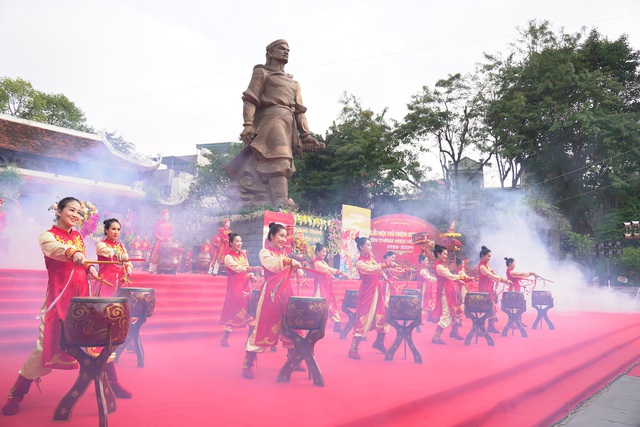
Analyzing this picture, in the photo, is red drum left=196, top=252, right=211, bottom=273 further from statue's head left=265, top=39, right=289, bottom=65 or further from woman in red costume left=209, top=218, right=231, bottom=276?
statue's head left=265, top=39, right=289, bottom=65

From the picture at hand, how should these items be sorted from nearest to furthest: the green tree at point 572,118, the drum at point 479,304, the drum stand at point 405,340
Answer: the drum stand at point 405,340 < the drum at point 479,304 < the green tree at point 572,118

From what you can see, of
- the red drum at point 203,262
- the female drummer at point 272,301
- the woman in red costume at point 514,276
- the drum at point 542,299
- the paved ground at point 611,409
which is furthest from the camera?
the red drum at point 203,262

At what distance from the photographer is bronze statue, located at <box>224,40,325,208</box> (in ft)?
41.3

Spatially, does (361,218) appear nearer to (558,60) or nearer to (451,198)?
(451,198)

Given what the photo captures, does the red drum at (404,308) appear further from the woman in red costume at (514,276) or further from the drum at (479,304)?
the woman in red costume at (514,276)

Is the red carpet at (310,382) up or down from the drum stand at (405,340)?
down

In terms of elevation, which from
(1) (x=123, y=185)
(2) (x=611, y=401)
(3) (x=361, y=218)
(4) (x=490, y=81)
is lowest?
(2) (x=611, y=401)

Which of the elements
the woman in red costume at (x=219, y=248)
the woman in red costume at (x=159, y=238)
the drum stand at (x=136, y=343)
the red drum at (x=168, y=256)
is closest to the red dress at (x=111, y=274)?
the drum stand at (x=136, y=343)

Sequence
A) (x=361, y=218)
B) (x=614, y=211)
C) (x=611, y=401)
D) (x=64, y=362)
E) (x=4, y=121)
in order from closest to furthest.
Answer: (x=64, y=362)
(x=611, y=401)
(x=361, y=218)
(x=4, y=121)
(x=614, y=211)

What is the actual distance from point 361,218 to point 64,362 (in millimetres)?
11878

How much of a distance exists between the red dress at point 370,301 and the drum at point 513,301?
325 centimetres

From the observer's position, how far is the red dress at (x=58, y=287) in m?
3.26

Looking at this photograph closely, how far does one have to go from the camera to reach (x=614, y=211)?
2450 cm

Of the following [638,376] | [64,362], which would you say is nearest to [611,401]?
[638,376]
